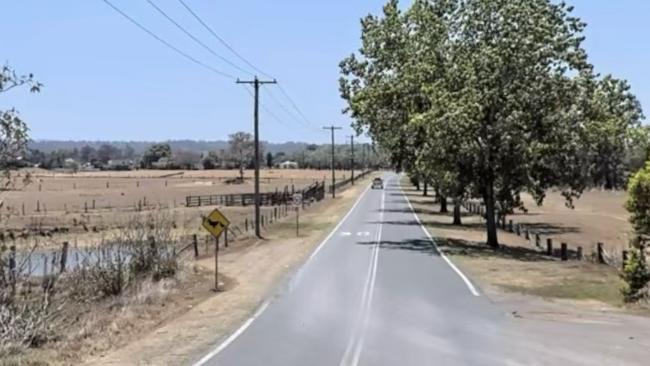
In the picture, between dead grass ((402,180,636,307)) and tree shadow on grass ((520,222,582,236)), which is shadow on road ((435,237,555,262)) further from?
tree shadow on grass ((520,222,582,236))

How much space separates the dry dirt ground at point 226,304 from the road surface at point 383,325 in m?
0.50

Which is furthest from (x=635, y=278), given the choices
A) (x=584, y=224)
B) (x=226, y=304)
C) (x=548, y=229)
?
(x=584, y=224)

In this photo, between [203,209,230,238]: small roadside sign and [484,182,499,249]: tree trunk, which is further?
[484,182,499,249]: tree trunk

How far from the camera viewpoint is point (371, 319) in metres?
20.4

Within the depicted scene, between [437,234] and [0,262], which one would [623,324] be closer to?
[0,262]

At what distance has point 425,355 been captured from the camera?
51.2 ft

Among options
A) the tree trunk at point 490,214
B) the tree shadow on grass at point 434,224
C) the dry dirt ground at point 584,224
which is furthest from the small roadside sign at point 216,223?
the tree shadow on grass at point 434,224

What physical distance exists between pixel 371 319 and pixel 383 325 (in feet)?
3.30

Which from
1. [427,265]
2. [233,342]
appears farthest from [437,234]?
[233,342]

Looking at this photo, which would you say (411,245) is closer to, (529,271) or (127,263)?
(529,271)

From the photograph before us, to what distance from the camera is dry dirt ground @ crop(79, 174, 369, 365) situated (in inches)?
631

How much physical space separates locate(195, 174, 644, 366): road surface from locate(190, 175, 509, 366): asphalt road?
0.06ft

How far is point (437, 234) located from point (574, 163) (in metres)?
11.8

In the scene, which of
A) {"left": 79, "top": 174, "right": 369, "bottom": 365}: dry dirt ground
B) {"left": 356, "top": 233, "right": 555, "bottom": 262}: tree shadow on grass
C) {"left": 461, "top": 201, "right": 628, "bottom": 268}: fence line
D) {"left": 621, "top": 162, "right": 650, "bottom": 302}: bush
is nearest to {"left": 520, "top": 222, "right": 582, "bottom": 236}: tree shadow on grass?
{"left": 461, "top": 201, "right": 628, "bottom": 268}: fence line
